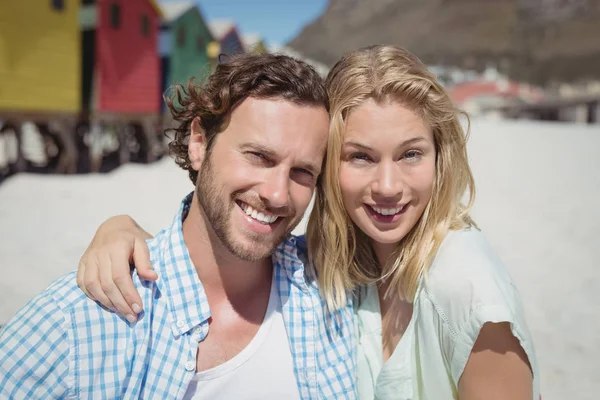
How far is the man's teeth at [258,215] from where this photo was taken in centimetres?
247

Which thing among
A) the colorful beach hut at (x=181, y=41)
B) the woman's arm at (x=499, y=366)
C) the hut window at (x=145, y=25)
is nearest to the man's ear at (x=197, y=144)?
the woman's arm at (x=499, y=366)

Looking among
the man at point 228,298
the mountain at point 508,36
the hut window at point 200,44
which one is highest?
the mountain at point 508,36

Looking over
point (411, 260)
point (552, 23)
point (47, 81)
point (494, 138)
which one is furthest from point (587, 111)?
point (552, 23)

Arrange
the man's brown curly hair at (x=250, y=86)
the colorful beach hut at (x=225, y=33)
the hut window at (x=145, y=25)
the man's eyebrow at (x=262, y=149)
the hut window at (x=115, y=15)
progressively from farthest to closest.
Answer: the colorful beach hut at (x=225, y=33)
the hut window at (x=145, y=25)
the hut window at (x=115, y=15)
the man's brown curly hair at (x=250, y=86)
the man's eyebrow at (x=262, y=149)

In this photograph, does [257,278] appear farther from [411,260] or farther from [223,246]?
[411,260]

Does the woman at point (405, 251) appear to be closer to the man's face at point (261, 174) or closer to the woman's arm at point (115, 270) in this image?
the woman's arm at point (115, 270)

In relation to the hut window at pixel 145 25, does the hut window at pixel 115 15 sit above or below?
below

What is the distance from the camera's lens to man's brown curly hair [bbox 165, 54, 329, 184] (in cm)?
257

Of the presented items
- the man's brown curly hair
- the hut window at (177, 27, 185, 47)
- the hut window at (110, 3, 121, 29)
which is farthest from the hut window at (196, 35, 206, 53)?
the man's brown curly hair

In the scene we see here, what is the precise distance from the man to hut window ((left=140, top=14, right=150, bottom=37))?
16.3 m

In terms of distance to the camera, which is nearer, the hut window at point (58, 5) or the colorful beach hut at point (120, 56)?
the hut window at point (58, 5)

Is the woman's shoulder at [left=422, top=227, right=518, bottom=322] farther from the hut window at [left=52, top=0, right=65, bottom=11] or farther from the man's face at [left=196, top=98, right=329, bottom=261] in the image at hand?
the hut window at [left=52, top=0, right=65, bottom=11]

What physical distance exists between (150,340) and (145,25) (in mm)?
17615

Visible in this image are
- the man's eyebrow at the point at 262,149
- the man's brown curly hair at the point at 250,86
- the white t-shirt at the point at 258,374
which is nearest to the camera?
the white t-shirt at the point at 258,374
